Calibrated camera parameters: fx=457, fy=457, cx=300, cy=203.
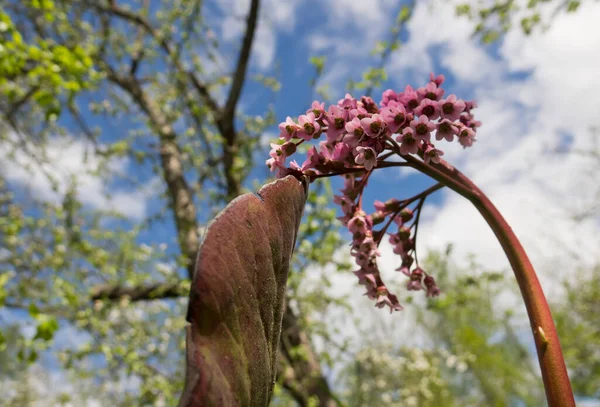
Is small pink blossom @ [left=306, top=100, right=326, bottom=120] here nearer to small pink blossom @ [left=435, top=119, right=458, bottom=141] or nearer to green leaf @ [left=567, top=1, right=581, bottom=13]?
small pink blossom @ [left=435, top=119, right=458, bottom=141]

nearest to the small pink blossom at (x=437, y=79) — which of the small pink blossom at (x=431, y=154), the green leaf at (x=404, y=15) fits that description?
the small pink blossom at (x=431, y=154)

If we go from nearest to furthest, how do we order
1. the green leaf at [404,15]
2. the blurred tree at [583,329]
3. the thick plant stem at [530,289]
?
the thick plant stem at [530,289]
the green leaf at [404,15]
the blurred tree at [583,329]

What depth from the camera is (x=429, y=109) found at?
825 mm

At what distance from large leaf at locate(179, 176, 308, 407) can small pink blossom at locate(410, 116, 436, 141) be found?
27 cm

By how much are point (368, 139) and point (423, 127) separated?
10cm

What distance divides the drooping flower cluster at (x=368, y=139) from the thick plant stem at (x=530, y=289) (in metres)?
0.05

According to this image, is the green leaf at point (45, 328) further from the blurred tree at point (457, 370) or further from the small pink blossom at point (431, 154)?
the blurred tree at point (457, 370)

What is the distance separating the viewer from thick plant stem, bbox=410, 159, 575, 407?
64 cm

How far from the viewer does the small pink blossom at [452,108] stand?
83 cm

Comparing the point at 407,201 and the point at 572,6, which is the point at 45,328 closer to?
the point at 407,201

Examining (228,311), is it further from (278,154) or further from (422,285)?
(422,285)

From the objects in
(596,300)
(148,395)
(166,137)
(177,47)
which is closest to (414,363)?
(148,395)

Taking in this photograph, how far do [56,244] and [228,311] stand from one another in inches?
227

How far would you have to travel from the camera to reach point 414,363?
274 inches
